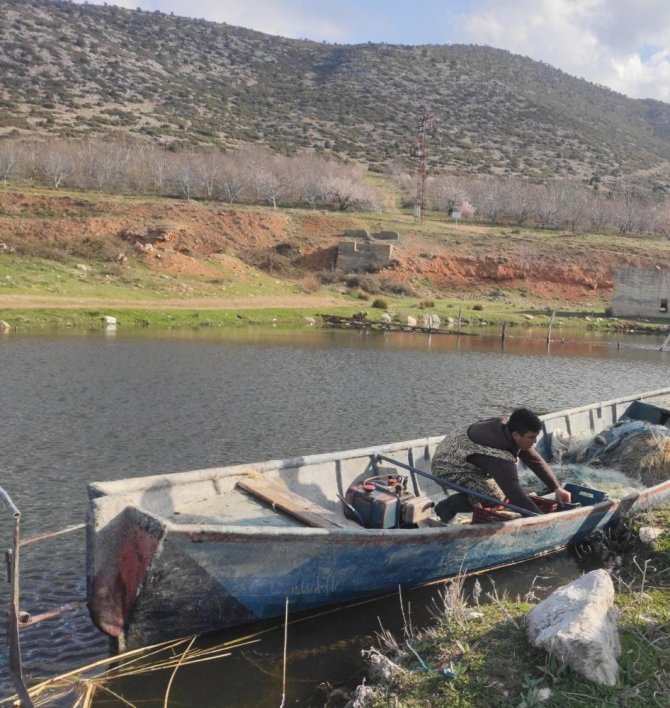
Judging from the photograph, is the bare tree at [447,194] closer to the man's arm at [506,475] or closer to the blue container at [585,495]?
the blue container at [585,495]

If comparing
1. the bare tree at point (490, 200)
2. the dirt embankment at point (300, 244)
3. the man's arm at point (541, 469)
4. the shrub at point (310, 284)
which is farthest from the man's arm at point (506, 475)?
the bare tree at point (490, 200)

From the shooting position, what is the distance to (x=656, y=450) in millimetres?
12555

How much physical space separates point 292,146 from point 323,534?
86.0 metres

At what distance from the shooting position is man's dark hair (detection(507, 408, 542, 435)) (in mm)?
8312

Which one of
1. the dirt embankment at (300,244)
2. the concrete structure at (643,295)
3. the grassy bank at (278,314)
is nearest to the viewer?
the grassy bank at (278,314)

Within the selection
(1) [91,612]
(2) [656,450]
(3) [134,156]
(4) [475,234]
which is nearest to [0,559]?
(1) [91,612]

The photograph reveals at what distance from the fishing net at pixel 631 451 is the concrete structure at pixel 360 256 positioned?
133ft

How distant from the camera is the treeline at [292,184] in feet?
202

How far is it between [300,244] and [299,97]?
208 feet

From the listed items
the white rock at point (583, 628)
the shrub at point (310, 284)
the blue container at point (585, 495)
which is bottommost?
the shrub at point (310, 284)

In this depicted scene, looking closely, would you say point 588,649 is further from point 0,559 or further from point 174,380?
point 174,380

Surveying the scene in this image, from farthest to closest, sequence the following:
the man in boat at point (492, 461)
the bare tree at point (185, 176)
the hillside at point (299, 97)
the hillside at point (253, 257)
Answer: the hillside at point (299, 97) → the bare tree at point (185, 176) → the hillside at point (253, 257) → the man in boat at point (492, 461)

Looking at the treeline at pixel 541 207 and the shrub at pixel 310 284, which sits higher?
the treeline at pixel 541 207

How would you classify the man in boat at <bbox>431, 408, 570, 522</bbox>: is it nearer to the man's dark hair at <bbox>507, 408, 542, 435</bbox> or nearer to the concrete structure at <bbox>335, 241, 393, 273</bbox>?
the man's dark hair at <bbox>507, 408, 542, 435</bbox>
